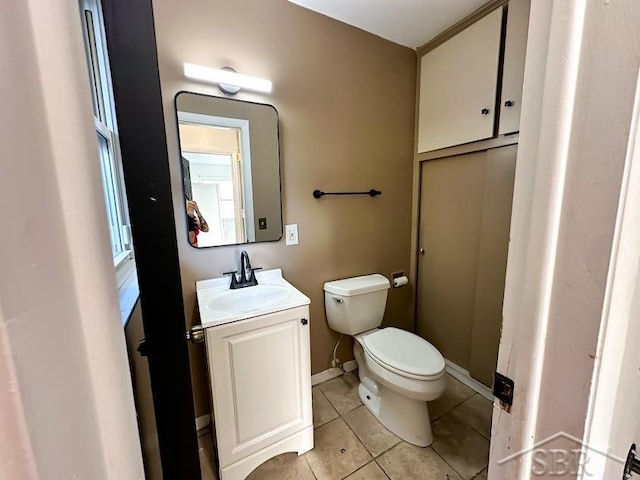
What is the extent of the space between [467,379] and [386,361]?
85cm

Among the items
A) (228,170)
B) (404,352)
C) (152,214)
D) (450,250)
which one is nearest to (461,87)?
(450,250)

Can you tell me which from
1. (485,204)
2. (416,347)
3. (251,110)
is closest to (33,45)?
(251,110)

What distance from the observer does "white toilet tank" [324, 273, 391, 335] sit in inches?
68.2

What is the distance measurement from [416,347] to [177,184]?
156 cm

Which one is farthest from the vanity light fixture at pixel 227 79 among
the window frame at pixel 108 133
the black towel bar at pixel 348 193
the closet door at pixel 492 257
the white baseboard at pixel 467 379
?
the white baseboard at pixel 467 379

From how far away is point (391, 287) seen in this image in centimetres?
211

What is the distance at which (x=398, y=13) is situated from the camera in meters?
1.58

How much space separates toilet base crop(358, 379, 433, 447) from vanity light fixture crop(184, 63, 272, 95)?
1.84 m

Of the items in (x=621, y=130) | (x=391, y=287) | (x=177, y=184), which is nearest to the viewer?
(x=621, y=130)

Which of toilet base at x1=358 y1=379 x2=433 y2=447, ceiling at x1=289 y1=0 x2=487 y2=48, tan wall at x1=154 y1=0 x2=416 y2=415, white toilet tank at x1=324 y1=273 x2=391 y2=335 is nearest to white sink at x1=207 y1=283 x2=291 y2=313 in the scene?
tan wall at x1=154 y1=0 x2=416 y2=415

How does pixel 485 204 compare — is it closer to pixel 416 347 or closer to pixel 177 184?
pixel 416 347

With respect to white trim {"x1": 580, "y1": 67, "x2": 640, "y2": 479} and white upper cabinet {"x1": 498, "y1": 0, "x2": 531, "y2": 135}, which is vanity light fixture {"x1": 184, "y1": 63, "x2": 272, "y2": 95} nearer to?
white upper cabinet {"x1": 498, "y1": 0, "x2": 531, "y2": 135}

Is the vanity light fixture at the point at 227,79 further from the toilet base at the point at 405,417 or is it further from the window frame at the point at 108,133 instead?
the toilet base at the point at 405,417

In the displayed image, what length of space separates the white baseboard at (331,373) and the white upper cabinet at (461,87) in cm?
168
